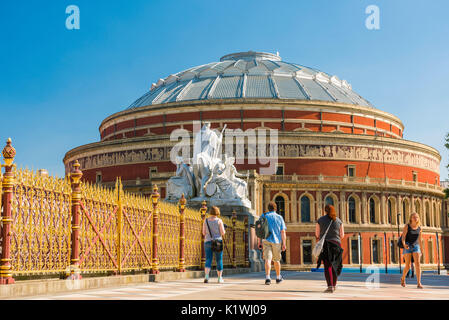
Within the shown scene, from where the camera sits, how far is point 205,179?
2620 cm

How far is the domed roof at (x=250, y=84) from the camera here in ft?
185

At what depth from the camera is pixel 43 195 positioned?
1071 centimetres

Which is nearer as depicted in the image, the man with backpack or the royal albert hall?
the man with backpack

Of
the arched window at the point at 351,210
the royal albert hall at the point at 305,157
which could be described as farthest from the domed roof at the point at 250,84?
the arched window at the point at 351,210

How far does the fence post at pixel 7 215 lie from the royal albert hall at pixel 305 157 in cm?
3384

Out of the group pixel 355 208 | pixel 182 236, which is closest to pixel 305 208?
pixel 355 208

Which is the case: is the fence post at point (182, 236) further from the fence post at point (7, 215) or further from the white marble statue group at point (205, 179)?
the fence post at point (7, 215)

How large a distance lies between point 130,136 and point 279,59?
22.8 metres

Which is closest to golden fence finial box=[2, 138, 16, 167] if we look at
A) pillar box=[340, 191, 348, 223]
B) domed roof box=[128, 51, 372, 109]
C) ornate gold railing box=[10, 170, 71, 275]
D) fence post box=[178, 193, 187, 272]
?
ornate gold railing box=[10, 170, 71, 275]

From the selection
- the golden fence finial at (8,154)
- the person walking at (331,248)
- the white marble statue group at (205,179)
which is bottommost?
the person walking at (331,248)

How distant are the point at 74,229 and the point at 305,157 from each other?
3976cm

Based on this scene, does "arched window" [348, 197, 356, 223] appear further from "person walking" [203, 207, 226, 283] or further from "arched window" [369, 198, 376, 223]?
"person walking" [203, 207, 226, 283]

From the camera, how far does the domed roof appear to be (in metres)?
56.5
